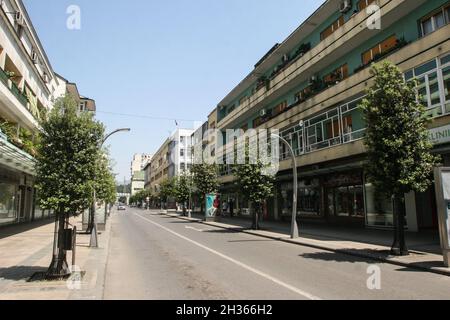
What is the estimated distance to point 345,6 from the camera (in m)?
22.7

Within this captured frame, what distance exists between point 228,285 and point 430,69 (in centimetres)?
1289

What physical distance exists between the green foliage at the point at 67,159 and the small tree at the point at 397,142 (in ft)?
28.4

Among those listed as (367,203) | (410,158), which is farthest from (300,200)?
(410,158)

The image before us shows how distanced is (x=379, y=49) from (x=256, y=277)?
16324 mm

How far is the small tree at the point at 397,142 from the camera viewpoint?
1170cm

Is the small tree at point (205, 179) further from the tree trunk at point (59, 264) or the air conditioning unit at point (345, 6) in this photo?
the tree trunk at point (59, 264)

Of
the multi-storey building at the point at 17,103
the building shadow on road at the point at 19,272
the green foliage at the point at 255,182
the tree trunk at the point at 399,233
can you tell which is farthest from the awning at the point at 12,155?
the tree trunk at the point at 399,233

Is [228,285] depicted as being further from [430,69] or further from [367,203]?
[367,203]

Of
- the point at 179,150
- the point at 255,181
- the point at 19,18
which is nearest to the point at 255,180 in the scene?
the point at 255,181

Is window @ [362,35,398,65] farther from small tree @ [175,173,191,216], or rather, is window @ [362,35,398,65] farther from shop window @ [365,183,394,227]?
small tree @ [175,173,191,216]

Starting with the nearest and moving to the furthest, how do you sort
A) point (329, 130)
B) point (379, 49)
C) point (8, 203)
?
point (379, 49)
point (329, 130)
point (8, 203)

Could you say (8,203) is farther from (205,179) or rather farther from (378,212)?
(378,212)

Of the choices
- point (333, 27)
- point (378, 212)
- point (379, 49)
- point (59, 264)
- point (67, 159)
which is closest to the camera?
point (59, 264)

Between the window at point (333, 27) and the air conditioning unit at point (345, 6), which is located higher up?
the air conditioning unit at point (345, 6)
